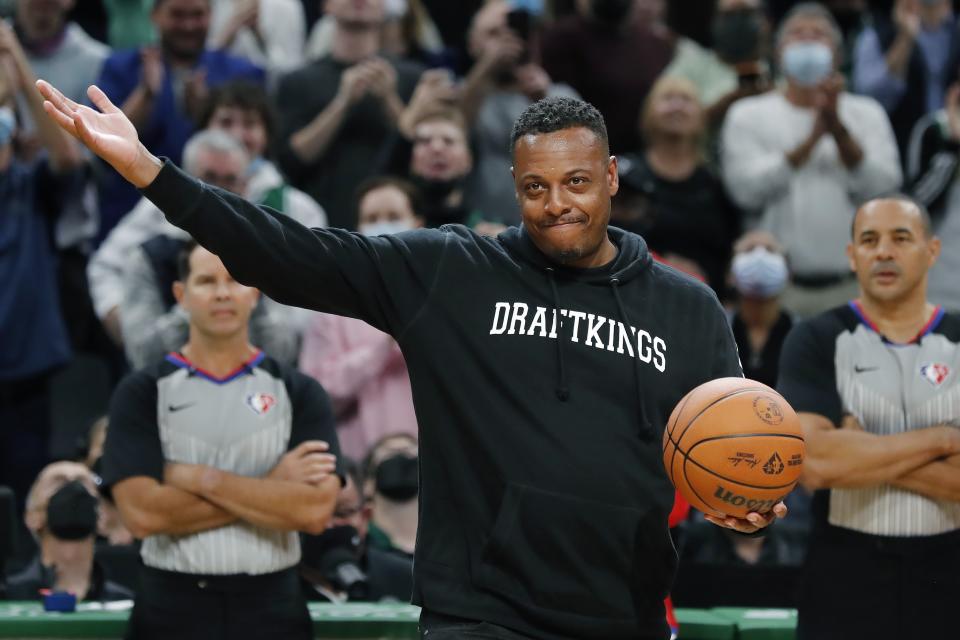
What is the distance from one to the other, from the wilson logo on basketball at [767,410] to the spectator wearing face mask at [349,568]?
2.85m

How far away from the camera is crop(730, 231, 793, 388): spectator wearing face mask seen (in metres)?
Answer: 9.32

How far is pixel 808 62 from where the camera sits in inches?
415

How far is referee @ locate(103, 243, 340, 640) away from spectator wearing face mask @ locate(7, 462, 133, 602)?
3.42ft

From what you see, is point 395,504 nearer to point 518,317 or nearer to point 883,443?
point 883,443

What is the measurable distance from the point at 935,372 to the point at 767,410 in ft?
6.24

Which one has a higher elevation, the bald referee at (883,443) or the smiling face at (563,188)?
the smiling face at (563,188)

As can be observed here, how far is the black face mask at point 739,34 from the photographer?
11.5 meters

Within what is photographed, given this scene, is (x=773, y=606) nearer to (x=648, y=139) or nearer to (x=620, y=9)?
(x=648, y=139)

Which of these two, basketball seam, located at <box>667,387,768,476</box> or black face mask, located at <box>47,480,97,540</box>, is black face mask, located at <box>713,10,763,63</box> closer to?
black face mask, located at <box>47,480,97,540</box>

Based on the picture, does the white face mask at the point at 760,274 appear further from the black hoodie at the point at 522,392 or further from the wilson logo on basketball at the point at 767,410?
the wilson logo on basketball at the point at 767,410

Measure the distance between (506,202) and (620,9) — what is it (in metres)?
2.07

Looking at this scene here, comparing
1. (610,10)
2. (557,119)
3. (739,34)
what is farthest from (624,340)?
(739,34)

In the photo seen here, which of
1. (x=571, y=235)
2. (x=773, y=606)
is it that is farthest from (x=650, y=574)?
(x=773, y=606)

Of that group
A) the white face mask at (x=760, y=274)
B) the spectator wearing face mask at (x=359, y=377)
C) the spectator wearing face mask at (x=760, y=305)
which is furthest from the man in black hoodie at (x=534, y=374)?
the white face mask at (x=760, y=274)
